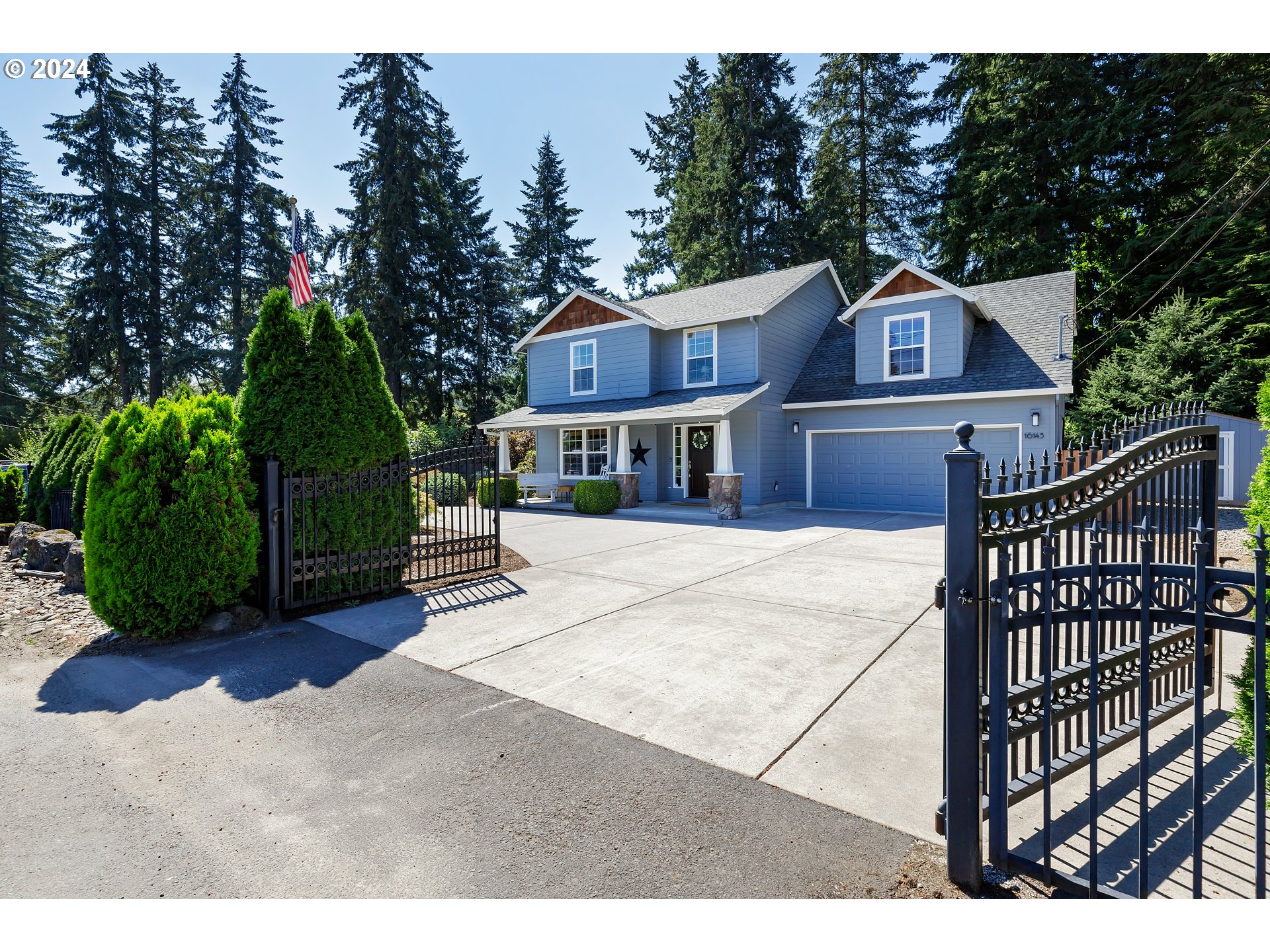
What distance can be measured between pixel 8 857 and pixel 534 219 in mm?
33865

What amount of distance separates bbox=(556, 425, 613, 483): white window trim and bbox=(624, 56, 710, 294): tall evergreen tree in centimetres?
1394

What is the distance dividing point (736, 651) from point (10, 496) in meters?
15.0

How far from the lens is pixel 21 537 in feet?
27.6

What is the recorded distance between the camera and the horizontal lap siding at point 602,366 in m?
16.6

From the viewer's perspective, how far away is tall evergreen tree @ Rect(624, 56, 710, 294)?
92.6 ft

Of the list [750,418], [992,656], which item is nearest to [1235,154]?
[750,418]

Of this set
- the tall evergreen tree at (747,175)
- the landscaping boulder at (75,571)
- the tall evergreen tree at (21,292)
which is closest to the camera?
A: the landscaping boulder at (75,571)

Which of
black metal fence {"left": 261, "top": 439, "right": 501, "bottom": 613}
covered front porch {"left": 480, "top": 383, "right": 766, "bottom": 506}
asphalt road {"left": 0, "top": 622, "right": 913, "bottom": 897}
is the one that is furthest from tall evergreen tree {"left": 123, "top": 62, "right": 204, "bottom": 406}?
asphalt road {"left": 0, "top": 622, "right": 913, "bottom": 897}

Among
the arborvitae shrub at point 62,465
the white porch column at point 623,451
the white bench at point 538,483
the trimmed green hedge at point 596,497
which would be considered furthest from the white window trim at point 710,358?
the arborvitae shrub at point 62,465

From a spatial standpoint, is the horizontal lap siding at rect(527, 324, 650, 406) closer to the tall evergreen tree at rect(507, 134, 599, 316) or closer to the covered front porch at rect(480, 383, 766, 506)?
the covered front porch at rect(480, 383, 766, 506)

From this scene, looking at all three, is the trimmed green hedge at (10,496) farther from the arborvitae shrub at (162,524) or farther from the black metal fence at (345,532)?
the black metal fence at (345,532)

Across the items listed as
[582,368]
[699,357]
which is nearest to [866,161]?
[699,357]

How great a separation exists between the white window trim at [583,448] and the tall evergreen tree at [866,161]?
554 inches
